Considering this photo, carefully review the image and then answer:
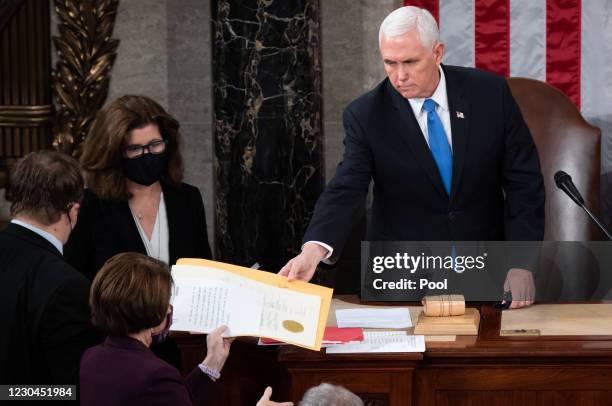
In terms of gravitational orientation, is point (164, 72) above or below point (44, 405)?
above

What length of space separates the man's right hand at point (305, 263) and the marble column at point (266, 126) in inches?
77.4

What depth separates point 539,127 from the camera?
237 inches

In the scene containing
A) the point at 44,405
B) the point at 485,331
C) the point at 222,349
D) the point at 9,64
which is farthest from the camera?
the point at 9,64

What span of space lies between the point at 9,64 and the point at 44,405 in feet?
12.4

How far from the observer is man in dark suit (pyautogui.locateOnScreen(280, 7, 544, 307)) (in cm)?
456

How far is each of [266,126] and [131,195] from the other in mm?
1825

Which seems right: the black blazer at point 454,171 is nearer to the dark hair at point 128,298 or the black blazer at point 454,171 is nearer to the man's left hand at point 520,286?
the man's left hand at point 520,286

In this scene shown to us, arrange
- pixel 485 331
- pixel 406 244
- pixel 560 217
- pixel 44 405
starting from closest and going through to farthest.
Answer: pixel 44 405 < pixel 485 331 < pixel 406 244 < pixel 560 217

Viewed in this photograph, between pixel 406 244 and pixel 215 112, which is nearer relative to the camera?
pixel 406 244

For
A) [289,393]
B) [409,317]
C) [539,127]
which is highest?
[539,127]

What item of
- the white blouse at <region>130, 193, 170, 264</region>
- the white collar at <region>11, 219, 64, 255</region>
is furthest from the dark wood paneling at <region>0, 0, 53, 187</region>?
the white collar at <region>11, 219, 64, 255</region>

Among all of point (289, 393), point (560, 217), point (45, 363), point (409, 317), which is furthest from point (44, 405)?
point (560, 217)

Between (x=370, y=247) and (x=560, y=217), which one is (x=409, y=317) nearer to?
(x=370, y=247)
